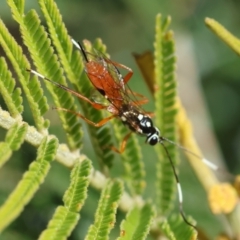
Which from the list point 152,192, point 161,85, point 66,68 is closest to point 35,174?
point 66,68

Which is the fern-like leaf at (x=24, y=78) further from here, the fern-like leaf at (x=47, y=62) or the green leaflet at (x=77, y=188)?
the green leaflet at (x=77, y=188)

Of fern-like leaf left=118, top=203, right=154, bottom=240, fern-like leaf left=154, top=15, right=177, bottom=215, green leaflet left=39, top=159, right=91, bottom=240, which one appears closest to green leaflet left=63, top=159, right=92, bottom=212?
green leaflet left=39, top=159, right=91, bottom=240

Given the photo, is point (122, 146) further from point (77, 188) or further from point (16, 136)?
point (16, 136)

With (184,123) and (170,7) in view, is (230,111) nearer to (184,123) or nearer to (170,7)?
(170,7)

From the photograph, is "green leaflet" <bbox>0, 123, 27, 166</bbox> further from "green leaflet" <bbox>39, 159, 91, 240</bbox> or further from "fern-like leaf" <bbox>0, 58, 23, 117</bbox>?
"green leaflet" <bbox>39, 159, 91, 240</bbox>

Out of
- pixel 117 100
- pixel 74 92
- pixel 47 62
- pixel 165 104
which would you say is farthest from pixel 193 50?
pixel 47 62

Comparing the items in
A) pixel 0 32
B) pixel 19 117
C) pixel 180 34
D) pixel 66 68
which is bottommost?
pixel 19 117

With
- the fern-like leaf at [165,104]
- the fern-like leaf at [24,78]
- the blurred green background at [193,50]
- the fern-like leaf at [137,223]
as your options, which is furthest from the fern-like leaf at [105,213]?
the blurred green background at [193,50]
